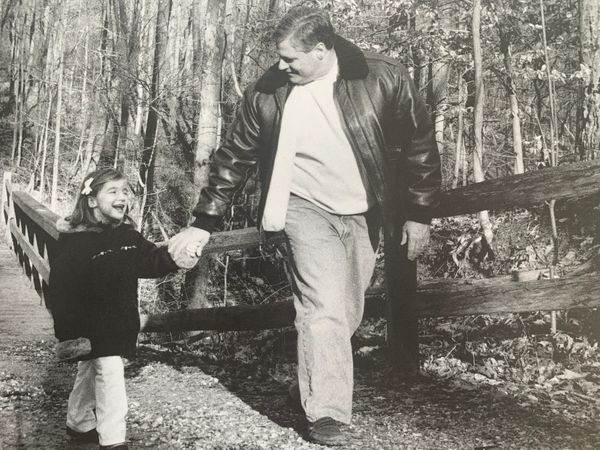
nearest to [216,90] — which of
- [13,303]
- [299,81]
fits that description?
[13,303]

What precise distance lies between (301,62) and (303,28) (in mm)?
146

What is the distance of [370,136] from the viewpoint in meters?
2.99

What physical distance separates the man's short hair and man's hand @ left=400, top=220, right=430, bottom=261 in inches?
36.6

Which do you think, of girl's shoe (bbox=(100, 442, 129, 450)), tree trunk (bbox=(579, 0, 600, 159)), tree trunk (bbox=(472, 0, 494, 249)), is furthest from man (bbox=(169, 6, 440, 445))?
tree trunk (bbox=(472, 0, 494, 249))

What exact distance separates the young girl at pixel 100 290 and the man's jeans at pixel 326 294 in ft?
1.95

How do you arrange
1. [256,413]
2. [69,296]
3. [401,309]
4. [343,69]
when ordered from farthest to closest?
1. [401,309]
2. [256,413]
3. [343,69]
4. [69,296]

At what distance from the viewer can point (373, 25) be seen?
7.59 m

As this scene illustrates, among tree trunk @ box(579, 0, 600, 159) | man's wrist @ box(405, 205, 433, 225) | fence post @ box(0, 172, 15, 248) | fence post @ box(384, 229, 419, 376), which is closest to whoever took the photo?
man's wrist @ box(405, 205, 433, 225)

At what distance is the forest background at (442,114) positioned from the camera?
5.17 m

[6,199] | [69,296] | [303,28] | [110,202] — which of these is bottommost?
[69,296]

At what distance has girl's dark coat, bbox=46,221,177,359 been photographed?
2.89 meters

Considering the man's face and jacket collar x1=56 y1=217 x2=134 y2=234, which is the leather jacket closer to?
the man's face

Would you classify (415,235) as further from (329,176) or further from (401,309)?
(401,309)

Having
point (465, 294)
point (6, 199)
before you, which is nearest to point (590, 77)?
point (465, 294)
